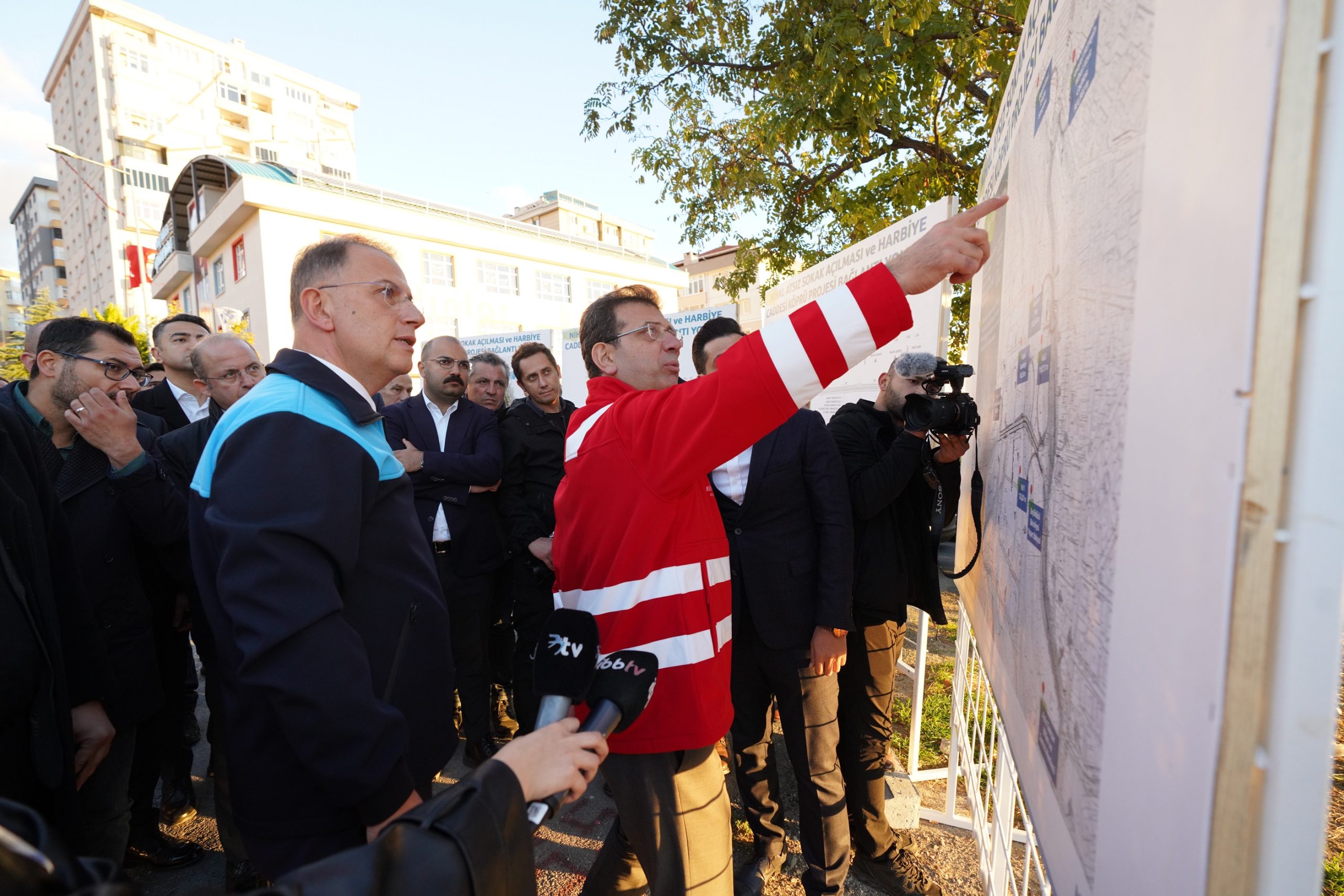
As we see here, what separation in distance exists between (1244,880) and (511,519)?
3663mm

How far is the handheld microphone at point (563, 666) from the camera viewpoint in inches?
49.4

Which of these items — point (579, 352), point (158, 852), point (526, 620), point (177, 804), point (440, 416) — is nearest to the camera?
point (158, 852)

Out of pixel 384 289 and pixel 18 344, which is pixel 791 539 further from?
pixel 18 344

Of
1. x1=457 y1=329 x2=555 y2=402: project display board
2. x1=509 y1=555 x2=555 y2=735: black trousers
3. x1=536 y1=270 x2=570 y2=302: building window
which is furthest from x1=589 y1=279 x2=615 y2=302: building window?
x1=509 y1=555 x2=555 y2=735: black trousers

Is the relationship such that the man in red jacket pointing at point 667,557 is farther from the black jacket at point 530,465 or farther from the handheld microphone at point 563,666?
the black jacket at point 530,465

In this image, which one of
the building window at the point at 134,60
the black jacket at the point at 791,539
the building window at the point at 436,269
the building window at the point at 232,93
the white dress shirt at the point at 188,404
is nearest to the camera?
the black jacket at the point at 791,539

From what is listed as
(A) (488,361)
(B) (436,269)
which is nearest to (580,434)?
(A) (488,361)

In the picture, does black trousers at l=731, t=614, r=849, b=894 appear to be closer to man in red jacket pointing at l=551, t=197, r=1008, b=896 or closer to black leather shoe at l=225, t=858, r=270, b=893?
man in red jacket pointing at l=551, t=197, r=1008, b=896

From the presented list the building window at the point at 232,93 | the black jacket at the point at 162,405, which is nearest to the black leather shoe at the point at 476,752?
the black jacket at the point at 162,405

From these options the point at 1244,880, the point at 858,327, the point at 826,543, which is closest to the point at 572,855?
the point at 826,543

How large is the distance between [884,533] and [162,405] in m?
4.40

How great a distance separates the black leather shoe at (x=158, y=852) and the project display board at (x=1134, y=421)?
359 centimetres

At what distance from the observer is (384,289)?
5.98 ft

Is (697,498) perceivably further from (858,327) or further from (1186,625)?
(1186,625)
